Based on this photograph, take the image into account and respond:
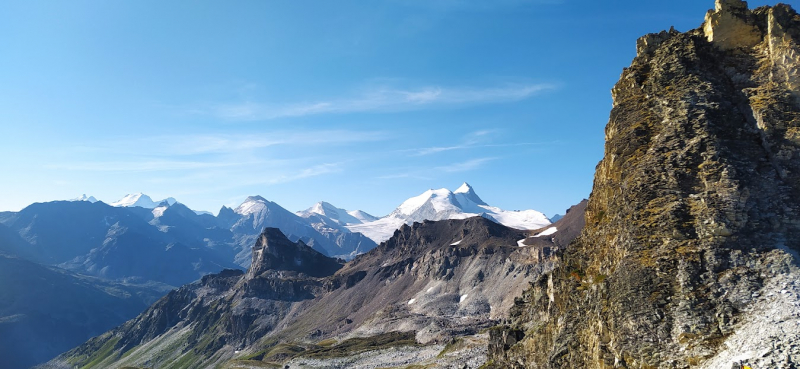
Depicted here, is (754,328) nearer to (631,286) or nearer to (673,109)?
(631,286)

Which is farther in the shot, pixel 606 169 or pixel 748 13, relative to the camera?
pixel 606 169

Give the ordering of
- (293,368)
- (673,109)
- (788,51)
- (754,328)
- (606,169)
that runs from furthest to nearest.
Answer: (293,368)
(606,169)
(673,109)
(788,51)
(754,328)

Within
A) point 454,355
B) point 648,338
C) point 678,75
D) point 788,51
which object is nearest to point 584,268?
point 648,338

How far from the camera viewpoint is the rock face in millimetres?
30516

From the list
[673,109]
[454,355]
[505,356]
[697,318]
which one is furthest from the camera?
[454,355]

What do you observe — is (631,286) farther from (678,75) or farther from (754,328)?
(678,75)

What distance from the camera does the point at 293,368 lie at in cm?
19850

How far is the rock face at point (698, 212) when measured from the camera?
30516 millimetres

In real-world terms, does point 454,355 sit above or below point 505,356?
below

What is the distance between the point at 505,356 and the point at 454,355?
296 ft

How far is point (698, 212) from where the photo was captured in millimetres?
35438

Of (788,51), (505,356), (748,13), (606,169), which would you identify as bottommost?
(505,356)

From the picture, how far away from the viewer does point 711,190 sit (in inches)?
1405

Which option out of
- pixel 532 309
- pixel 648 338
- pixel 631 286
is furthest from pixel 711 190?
pixel 532 309
